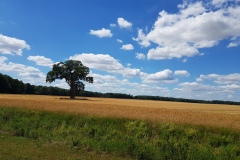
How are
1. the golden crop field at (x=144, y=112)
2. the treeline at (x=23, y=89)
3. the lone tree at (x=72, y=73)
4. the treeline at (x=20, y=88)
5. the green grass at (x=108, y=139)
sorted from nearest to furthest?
the green grass at (x=108, y=139), the golden crop field at (x=144, y=112), the lone tree at (x=72, y=73), the treeline at (x=20, y=88), the treeline at (x=23, y=89)

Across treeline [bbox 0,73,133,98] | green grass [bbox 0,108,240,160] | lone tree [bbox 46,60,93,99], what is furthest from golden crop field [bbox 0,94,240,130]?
treeline [bbox 0,73,133,98]

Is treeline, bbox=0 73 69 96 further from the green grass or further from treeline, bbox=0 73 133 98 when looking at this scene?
the green grass

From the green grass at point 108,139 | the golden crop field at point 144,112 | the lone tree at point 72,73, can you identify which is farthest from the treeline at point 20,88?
the green grass at point 108,139

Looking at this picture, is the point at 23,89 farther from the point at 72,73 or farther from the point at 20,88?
the point at 72,73

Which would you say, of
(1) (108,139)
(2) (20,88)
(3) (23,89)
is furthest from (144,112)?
(3) (23,89)

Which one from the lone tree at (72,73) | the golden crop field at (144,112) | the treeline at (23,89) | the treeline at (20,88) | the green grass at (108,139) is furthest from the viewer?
the treeline at (23,89)

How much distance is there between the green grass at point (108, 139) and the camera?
14469 millimetres

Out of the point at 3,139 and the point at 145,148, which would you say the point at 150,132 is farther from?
the point at 3,139

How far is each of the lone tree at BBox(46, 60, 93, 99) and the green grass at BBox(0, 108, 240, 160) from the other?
5878 centimetres

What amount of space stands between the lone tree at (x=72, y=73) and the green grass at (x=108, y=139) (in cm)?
5878

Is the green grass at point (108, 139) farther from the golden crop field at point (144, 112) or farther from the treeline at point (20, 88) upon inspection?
the treeline at point (20, 88)

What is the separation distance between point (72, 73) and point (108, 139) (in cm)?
7347

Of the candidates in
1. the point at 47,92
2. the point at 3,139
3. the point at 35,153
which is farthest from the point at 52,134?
the point at 47,92

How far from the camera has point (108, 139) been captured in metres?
19.8
